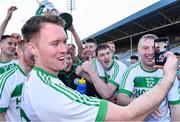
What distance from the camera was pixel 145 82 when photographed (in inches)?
145

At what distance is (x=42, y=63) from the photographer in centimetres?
188

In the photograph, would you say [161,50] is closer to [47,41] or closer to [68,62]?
[47,41]

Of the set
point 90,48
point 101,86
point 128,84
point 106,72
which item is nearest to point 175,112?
point 128,84

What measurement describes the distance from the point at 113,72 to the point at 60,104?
2.93 metres

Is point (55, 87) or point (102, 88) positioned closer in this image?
point (55, 87)

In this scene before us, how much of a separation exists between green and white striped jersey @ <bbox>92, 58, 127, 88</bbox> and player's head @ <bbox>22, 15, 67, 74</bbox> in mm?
2539

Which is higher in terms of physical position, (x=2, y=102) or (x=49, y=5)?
(x=49, y=5)

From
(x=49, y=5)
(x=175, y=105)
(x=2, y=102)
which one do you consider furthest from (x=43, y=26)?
(x=175, y=105)

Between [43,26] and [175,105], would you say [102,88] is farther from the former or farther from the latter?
[43,26]

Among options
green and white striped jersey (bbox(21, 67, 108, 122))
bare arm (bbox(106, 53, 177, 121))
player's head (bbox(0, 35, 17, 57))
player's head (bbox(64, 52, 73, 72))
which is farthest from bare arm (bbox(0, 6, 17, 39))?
bare arm (bbox(106, 53, 177, 121))

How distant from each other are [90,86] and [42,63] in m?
2.41

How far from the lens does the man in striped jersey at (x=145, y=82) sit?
3559 mm

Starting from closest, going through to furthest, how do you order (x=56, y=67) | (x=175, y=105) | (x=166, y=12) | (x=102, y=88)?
(x=56, y=67) < (x=175, y=105) < (x=102, y=88) < (x=166, y=12)

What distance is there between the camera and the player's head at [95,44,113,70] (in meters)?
4.76
